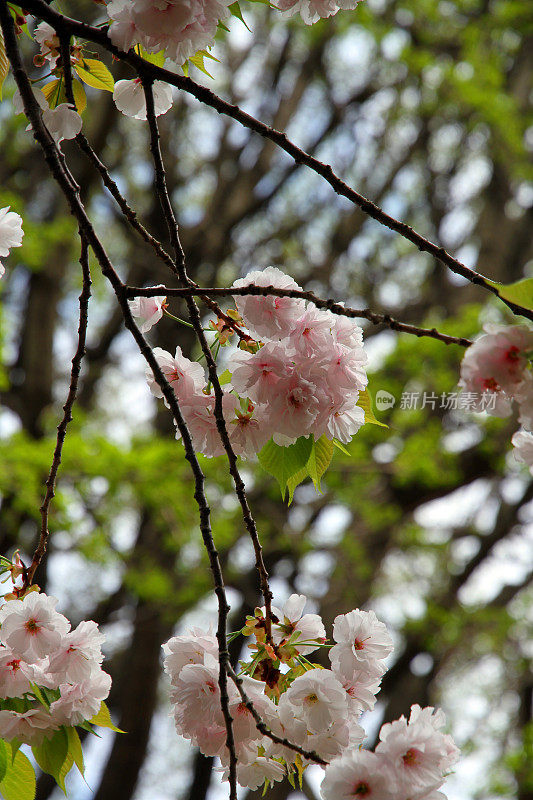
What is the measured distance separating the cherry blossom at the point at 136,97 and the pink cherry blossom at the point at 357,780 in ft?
2.58

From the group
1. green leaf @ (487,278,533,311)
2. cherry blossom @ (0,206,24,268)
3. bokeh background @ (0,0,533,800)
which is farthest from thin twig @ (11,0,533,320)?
bokeh background @ (0,0,533,800)

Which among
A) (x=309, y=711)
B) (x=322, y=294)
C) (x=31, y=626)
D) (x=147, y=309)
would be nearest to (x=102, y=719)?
(x=31, y=626)

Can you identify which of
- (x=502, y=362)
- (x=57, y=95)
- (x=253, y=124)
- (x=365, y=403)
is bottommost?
(x=502, y=362)

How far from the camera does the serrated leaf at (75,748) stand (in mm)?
823

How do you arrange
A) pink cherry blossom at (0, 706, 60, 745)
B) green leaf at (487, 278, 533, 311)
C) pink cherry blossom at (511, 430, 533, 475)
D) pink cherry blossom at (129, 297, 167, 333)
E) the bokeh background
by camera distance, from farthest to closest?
1. the bokeh background
2. pink cherry blossom at (129, 297, 167, 333)
3. pink cherry blossom at (0, 706, 60, 745)
4. pink cherry blossom at (511, 430, 533, 475)
5. green leaf at (487, 278, 533, 311)

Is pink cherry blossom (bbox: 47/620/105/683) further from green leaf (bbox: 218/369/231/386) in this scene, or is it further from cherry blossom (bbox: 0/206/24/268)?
cherry blossom (bbox: 0/206/24/268)

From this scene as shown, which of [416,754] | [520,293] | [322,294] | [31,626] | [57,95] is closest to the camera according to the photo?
[520,293]

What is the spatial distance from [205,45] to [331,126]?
4.72 m

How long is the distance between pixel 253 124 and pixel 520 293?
1.09ft

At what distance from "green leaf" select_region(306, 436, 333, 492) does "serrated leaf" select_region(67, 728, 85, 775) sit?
0.40 metres

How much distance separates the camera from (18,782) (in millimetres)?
825

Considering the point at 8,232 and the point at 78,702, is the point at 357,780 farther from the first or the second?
the point at 8,232

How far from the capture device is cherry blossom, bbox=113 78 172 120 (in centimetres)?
96

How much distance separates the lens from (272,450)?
2.62 ft
